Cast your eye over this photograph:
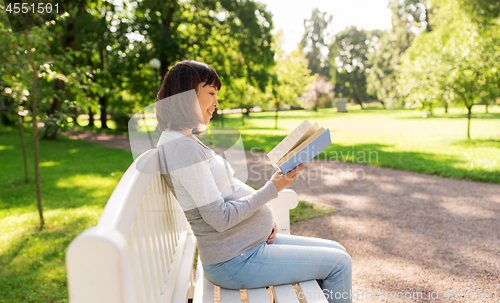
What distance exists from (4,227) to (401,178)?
675 centimetres

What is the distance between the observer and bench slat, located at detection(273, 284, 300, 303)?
1649 millimetres

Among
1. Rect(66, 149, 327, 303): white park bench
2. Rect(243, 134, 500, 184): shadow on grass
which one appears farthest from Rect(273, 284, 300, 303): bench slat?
Rect(243, 134, 500, 184): shadow on grass

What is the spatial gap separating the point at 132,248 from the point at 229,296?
2.60 ft

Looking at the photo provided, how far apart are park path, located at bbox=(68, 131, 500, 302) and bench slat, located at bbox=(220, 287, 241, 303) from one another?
1374 mm

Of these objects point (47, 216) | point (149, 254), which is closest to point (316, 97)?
point (47, 216)

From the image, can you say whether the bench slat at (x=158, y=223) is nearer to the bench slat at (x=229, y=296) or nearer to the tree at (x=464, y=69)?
the bench slat at (x=229, y=296)

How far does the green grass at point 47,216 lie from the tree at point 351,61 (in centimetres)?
4806

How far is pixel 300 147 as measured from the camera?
184 centimetres

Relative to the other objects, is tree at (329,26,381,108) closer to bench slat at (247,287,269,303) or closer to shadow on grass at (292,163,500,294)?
shadow on grass at (292,163,500,294)

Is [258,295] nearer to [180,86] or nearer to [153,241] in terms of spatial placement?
[153,241]

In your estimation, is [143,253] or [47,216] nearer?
[143,253]

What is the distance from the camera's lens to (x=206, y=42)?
15812 mm

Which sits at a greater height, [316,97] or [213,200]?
[316,97]

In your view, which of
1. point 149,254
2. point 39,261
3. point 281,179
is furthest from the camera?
point 39,261
